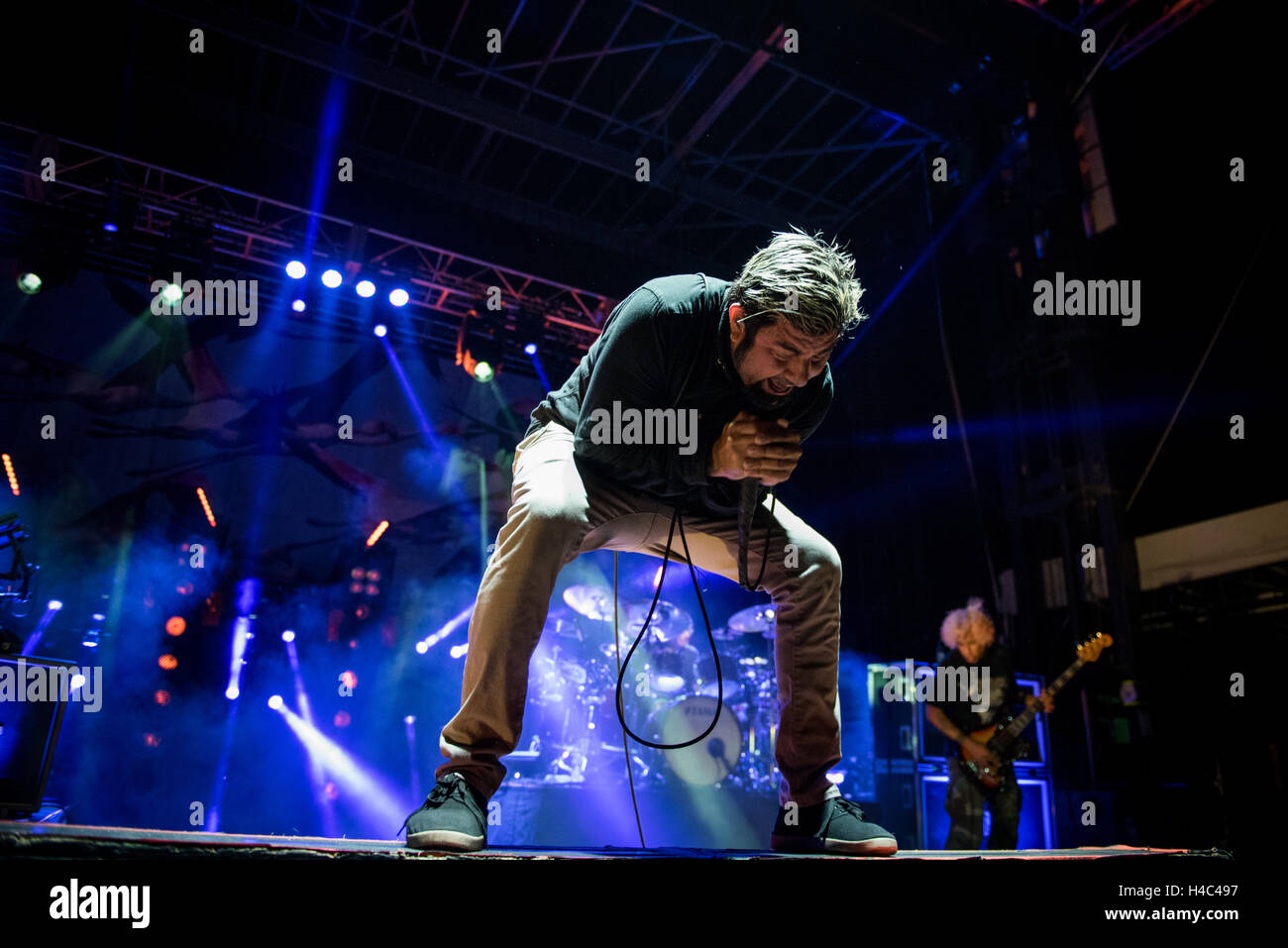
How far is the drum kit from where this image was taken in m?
6.61

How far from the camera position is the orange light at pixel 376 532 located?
31.0 feet

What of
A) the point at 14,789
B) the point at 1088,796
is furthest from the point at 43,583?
the point at 1088,796

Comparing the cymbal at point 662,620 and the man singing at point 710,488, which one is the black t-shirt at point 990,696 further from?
the man singing at point 710,488

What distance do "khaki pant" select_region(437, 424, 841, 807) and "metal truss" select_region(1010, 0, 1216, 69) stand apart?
616 centimetres

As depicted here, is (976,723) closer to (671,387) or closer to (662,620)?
(662,620)

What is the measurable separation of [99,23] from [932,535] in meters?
8.86

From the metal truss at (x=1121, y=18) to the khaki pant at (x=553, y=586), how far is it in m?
6.16

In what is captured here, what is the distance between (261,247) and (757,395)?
8.87m

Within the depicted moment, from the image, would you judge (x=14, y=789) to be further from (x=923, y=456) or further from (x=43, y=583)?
(x=923, y=456)

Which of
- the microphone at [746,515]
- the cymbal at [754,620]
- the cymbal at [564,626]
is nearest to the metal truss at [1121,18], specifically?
the cymbal at [754,620]

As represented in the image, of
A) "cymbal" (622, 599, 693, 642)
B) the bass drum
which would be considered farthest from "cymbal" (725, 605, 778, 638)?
the bass drum

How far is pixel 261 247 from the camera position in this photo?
29.8 ft

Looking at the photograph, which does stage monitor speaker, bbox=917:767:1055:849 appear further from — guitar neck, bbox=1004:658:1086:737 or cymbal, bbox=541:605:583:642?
cymbal, bbox=541:605:583:642

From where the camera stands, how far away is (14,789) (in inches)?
142
